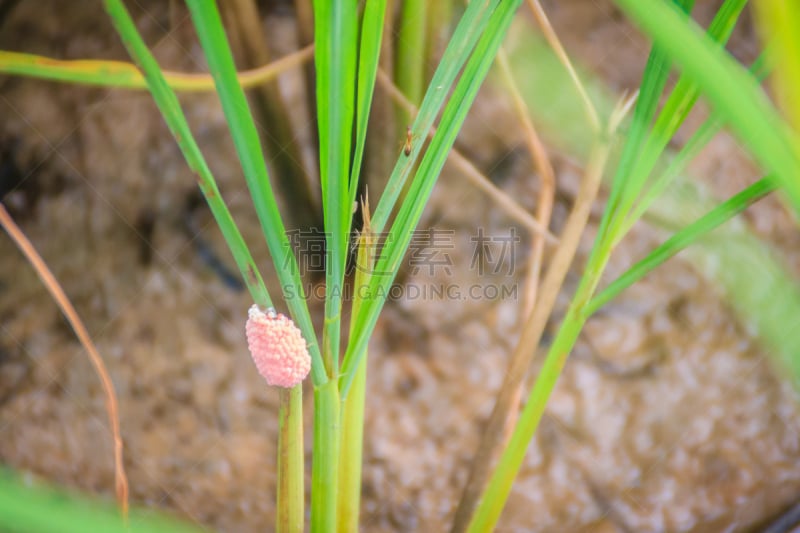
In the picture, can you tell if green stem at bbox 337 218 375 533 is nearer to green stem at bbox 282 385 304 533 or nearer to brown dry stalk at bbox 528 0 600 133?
green stem at bbox 282 385 304 533

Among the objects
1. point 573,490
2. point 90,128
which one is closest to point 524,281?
point 573,490

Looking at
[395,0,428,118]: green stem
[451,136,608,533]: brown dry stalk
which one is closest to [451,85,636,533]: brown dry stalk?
[451,136,608,533]: brown dry stalk

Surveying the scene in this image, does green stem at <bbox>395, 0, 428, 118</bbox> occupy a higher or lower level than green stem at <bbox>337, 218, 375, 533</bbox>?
higher

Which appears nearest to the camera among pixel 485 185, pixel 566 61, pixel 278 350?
pixel 278 350

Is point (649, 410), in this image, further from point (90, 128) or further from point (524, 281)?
point (90, 128)

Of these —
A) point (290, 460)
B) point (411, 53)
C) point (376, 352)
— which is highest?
point (411, 53)

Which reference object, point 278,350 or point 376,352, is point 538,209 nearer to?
point 376,352

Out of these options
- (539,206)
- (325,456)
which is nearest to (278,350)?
(325,456)
